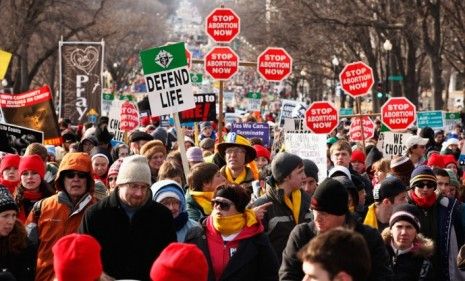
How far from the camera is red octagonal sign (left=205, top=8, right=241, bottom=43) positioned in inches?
742

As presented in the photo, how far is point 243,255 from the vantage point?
693 cm

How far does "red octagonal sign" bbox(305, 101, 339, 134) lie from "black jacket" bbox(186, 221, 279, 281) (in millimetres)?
10645

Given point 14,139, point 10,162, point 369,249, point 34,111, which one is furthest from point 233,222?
point 34,111

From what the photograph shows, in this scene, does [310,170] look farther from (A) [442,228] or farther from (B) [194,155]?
(B) [194,155]

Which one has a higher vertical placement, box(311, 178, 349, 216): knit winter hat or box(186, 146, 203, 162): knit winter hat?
box(311, 178, 349, 216): knit winter hat

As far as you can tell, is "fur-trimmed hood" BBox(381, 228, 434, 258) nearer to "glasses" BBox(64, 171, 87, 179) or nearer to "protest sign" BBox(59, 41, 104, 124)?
"glasses" BBox(64, 171, 87, 179)

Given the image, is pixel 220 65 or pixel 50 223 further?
pixel 220 65

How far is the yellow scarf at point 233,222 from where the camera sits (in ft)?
23.0

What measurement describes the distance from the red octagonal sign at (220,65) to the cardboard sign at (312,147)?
13.2 feet

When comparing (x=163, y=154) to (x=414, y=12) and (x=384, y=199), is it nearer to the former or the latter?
(x=384, y=199)

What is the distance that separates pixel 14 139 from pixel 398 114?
795 centimetres

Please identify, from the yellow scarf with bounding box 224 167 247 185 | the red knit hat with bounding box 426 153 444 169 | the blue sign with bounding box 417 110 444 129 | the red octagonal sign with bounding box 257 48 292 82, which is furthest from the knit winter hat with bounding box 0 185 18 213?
the blue sign with bounding box 417 110 444 129

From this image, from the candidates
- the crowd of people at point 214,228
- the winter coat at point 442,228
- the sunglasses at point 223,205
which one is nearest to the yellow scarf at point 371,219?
the crowd of people at point 214,228

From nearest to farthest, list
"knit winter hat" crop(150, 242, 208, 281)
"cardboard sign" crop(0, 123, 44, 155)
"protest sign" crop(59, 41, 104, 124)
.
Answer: "knit winter hat" crop(150, 242, 208, 281) < "cardboard sign" crop(0, 123, 44, 155) < "protest sign" crop(59, 41, 104, 124)
